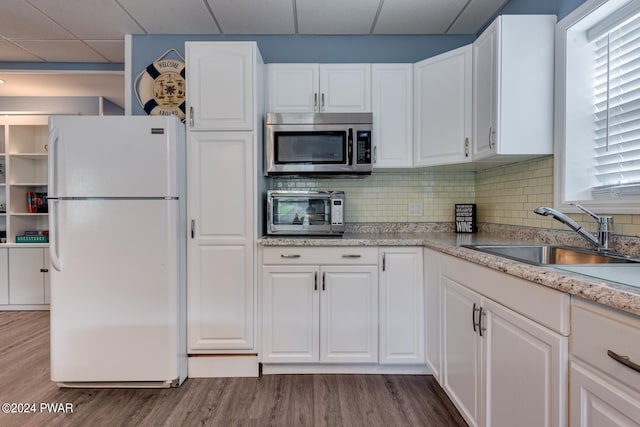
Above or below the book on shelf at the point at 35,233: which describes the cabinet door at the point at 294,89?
above

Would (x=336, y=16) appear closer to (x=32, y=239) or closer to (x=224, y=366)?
(x=224, y=366)

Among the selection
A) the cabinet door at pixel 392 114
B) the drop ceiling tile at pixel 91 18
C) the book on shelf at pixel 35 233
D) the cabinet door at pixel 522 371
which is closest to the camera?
the cabinet door at pixel 522 371

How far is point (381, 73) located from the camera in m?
2.46

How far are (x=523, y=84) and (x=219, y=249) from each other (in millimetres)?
2034

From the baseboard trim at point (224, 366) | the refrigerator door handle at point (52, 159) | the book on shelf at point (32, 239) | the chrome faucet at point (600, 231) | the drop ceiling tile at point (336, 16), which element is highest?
the drop ceiling tile at point (336, 16)

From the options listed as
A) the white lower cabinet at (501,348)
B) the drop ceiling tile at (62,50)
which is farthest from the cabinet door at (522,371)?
the drop ceiling tile at (62,50)

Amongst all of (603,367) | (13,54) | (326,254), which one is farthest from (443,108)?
(13,54)

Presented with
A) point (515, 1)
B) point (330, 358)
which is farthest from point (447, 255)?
point (515, 1)

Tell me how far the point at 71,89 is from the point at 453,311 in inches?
175

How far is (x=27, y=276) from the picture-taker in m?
3.56

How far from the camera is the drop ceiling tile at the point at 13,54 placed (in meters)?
2.82

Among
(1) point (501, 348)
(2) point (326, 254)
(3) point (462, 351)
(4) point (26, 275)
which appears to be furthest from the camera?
(4) point (26, 275)

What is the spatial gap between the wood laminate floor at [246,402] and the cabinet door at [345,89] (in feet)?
6.23

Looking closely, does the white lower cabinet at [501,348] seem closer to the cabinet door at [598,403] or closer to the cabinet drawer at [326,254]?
the cabinet door at [598,403]
